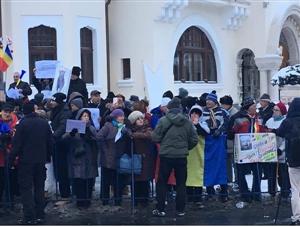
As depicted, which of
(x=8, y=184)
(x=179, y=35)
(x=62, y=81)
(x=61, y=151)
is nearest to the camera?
(x=8, y=184)

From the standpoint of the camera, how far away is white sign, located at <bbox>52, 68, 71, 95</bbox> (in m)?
14.1

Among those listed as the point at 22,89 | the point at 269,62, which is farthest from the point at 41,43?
the point at 269,62

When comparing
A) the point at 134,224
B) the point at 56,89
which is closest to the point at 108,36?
the point at 56,89

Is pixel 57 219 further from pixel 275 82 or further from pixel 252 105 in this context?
pixel 275 82

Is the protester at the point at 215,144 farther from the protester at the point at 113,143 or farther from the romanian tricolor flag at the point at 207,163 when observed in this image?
the protester at the point at 113,143

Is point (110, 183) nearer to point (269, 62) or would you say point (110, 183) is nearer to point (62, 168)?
point (62, 168)

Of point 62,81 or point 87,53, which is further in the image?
point 87,53

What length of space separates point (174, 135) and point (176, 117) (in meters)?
0.28

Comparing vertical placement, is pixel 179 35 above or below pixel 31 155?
above

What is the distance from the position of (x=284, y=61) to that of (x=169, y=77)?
805 centimetres

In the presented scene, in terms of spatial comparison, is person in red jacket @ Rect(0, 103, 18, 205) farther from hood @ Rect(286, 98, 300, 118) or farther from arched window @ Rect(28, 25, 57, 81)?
arched window @ Rect(28, 25, 57, 81)

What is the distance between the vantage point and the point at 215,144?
11.8 meters

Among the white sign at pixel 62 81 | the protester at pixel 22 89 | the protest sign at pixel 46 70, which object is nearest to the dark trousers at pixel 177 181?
the protester at pixel 22 89

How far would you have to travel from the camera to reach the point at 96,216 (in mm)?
11086
